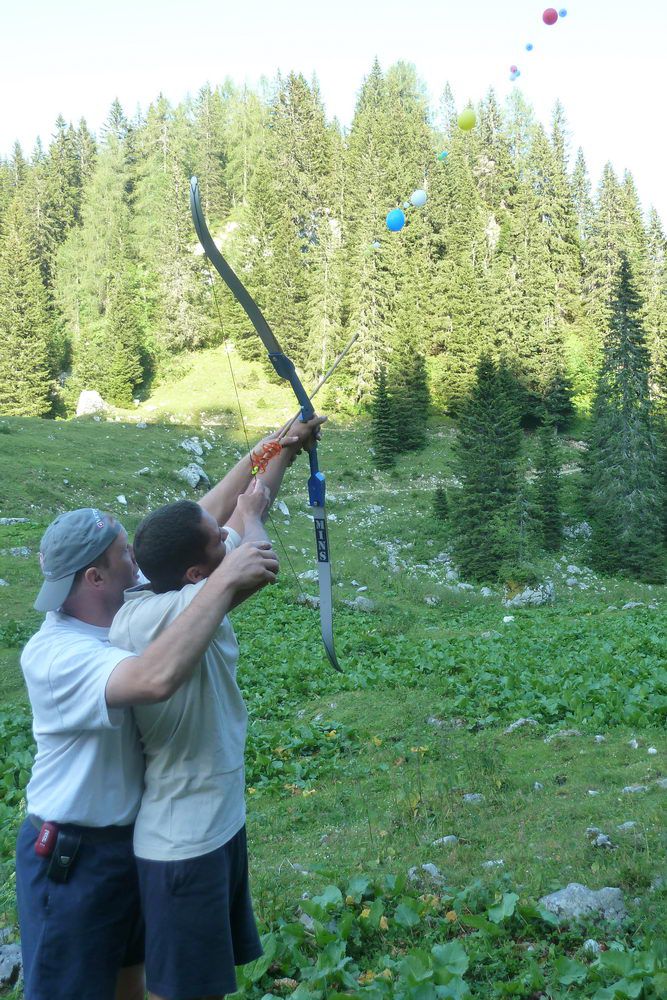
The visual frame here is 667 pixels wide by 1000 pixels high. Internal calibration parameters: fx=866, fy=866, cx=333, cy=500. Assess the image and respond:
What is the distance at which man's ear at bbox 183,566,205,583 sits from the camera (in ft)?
9.57

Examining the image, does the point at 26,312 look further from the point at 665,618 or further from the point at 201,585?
the point at 201,585

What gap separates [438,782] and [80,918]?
4390 millimetres

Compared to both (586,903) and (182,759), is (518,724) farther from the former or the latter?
(182,759)

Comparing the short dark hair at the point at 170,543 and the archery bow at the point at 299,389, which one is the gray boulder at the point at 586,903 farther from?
the short dark hair at the point at 170,543

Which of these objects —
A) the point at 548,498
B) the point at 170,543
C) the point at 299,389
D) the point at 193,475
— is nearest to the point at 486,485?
the point at 548,498

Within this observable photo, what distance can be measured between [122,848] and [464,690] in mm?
7389

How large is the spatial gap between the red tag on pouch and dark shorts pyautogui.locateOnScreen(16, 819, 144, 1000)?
3cm

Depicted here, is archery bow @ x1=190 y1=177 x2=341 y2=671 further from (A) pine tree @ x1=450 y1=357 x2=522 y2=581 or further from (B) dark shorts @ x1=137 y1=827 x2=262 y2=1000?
(A) pine tree @ x1=450 y1=357 x2=522 y2=581

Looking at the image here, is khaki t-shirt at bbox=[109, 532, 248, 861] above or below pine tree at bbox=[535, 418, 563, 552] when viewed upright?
above

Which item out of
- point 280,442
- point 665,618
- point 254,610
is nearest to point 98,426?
point 254,610

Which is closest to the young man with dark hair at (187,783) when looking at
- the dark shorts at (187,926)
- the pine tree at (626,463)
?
the dark shorts at (187,926)

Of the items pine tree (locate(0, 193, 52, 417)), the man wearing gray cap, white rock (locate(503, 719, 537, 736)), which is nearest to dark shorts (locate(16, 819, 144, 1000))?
the man wearing gray cap

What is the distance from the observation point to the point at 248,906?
308 centimetres

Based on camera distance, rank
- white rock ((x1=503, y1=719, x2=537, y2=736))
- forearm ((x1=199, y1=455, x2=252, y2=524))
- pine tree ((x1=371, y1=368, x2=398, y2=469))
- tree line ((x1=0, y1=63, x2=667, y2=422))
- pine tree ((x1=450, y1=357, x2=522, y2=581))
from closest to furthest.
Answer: forearm ((x1=199, y1=455, x2=252, y2=524)) → white rock ((x1=503, y1=719, x2=537, y2=736)) → pine tree ((x1=450, y1=357, x2=522, y2=581)) → pine tree ((x1=371, y1=368, x2=398, y2=469)) → tree line ((x1=0, y1=63, x2=667, y2=422))
